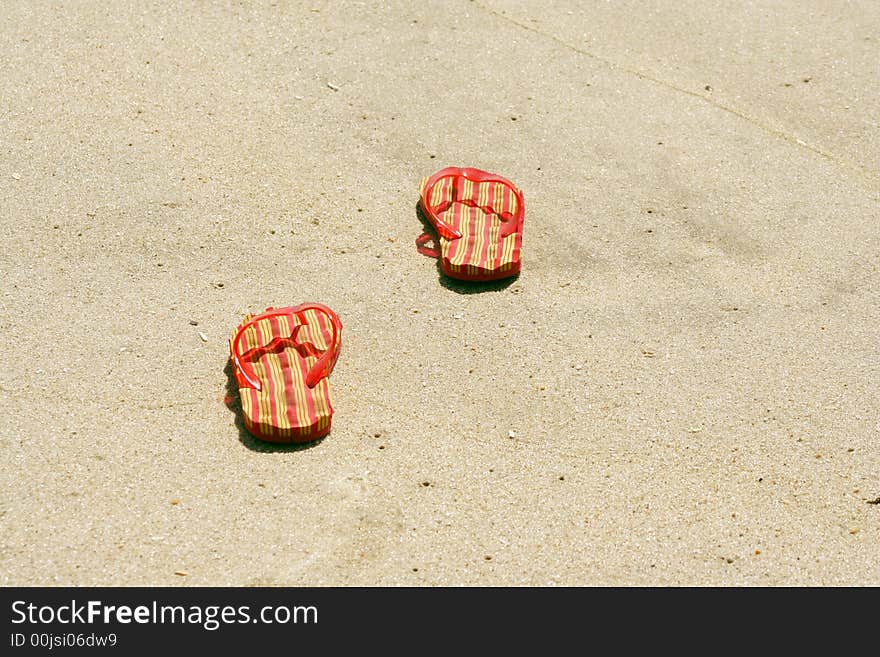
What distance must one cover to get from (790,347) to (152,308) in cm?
236

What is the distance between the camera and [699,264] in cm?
457

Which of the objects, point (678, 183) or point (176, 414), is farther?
point (678, 183)

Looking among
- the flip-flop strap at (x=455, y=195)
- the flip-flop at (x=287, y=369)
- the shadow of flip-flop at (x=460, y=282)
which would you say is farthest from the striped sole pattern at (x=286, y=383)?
the flip-flop strap at (x=455, y=195)

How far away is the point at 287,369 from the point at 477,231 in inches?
42.3

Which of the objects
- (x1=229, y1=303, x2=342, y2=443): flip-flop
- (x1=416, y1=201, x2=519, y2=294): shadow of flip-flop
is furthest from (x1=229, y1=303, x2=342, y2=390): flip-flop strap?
(x1=416, y1=201, x2=519, y2=294): shadow of flip-flop

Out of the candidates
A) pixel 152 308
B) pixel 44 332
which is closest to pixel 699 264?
pixel 152 308

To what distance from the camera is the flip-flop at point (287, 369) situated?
370 centimetres

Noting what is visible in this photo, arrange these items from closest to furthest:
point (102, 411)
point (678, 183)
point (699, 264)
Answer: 1. point (102, 411)
2. point (699, 264)
3. point (678, 183)

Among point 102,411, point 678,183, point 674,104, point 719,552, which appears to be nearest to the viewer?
point 719,552

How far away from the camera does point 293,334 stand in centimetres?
404

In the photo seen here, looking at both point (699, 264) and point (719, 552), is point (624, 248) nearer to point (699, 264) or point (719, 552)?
point (699, 264)

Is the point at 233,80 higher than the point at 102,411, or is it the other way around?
the point at 233,80

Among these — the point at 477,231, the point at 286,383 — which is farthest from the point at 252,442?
the point at 477,231

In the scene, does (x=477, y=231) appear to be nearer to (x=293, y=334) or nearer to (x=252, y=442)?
(x=293, y=334)
